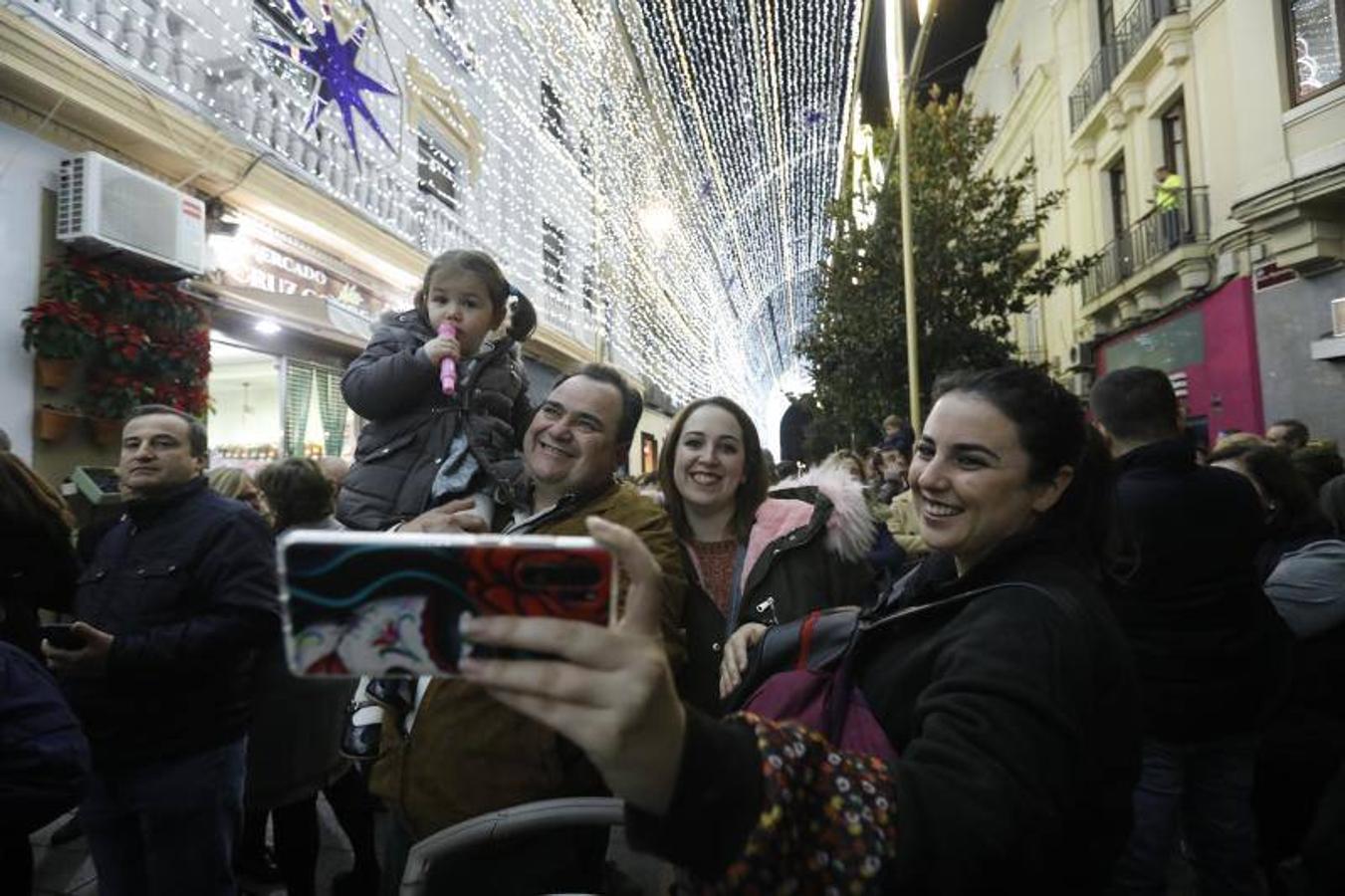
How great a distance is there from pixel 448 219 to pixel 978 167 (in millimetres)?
19354

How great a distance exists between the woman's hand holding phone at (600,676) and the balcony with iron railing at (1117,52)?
51.9 ft

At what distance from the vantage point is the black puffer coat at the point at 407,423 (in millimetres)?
2146

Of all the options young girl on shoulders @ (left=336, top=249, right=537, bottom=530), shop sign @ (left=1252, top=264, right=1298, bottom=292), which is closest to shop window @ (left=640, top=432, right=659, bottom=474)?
shop sign @ (left=1252, top=264, right=1298, bottom=292)

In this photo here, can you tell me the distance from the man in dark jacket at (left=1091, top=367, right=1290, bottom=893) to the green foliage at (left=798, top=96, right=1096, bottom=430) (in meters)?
9.51

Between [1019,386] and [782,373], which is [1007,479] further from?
[782,373]

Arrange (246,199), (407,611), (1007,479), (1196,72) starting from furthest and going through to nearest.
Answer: (1196,72) < (246,199) < (1007,479) < (407,611)

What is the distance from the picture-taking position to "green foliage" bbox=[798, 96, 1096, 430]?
11.8 metres

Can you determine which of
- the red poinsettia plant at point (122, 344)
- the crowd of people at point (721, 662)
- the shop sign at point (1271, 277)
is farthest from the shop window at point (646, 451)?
the crowd of people at point (721, 662)

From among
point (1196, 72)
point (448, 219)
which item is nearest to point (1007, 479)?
point (448, 219)

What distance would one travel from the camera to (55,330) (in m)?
5.14

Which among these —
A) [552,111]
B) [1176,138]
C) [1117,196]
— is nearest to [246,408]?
[552,111]

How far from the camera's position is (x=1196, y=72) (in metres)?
11.8

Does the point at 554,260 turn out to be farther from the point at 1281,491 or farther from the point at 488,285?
the point at 1281,491

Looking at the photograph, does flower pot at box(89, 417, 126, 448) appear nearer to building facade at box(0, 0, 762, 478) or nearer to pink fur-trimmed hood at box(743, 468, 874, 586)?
building facade at box(0, 0, 762, 478)
